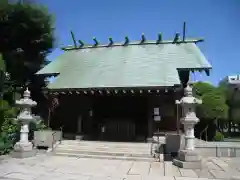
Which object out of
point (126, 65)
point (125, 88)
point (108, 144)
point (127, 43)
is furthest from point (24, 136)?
point (127, 43)

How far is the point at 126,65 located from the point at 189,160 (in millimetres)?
7205

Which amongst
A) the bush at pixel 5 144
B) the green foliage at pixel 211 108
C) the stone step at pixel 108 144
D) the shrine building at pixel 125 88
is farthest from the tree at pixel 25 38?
the green foliage at pixel 211 108

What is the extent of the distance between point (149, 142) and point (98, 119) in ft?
12.1

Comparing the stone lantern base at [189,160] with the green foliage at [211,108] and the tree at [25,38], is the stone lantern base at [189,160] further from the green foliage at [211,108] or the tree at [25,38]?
the tree at [25,38]

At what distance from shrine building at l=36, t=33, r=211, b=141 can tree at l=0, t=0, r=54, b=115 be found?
4.73 meters

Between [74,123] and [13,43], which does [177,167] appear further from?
[13,43]

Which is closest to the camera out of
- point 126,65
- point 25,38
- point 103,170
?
point 103,170

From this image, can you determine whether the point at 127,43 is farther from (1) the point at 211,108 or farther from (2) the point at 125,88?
(1) the point at 211,108

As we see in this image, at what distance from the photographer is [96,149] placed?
10.7 metres

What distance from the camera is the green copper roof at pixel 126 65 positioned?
39.7ft

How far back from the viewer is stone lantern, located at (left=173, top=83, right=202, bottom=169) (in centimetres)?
804

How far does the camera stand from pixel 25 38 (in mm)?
18422

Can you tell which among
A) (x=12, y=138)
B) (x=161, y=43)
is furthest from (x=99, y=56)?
(x=12, y=138)

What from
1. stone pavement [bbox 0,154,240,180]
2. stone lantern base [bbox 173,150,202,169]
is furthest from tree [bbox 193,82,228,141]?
stone lantern base [bbox 173,150,202,169]
